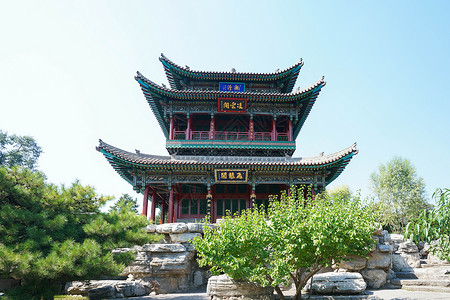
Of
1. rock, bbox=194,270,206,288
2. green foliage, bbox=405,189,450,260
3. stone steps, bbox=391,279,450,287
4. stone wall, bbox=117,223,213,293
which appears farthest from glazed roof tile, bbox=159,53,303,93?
green foliage, bbox=405,189,450,260

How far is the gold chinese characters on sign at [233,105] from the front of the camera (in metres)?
17.6

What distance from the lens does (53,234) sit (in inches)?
287

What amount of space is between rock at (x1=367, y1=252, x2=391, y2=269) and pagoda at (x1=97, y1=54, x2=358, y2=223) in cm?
512

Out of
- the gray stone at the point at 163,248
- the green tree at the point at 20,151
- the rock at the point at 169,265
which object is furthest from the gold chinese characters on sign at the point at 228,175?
the green tree at the point at 20,151

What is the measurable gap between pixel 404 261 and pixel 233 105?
11.8 metres

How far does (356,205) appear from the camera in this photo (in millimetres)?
8188

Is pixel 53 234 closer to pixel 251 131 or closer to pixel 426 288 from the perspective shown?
pixel 426 288

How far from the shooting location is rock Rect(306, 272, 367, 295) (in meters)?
8.95

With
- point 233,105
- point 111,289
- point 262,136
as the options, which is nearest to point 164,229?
point 111,289

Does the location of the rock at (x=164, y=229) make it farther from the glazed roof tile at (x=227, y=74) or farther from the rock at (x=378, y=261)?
the glazed roof tile at (x=227, y=74)

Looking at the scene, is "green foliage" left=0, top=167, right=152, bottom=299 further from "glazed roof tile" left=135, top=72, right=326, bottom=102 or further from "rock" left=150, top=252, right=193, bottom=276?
"glazed roof tile" left=135, top=72, right=326, bottom=102

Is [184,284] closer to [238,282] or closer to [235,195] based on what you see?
[238,282]

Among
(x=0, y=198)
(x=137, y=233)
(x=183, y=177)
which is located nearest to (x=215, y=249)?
(x=137, y=233)

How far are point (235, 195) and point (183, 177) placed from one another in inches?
147
